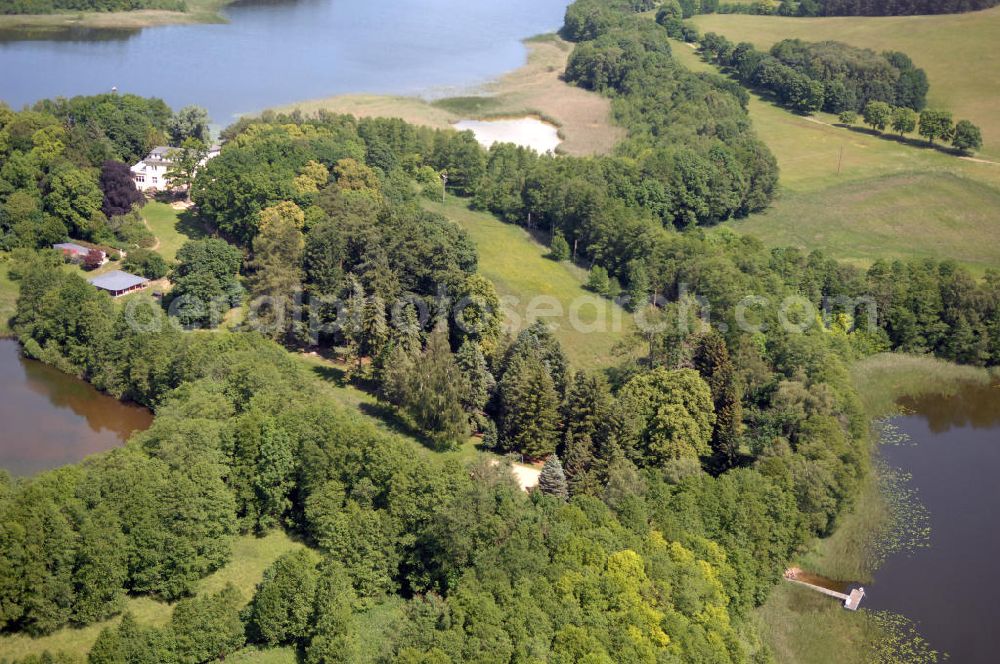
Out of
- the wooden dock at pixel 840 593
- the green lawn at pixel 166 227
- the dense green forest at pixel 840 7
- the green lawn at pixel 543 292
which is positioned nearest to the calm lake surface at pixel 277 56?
the green lawn at pixel 166 227

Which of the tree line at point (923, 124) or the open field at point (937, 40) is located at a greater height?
the open field at point (937, 40)

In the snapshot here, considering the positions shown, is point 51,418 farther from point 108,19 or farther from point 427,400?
point 108,19

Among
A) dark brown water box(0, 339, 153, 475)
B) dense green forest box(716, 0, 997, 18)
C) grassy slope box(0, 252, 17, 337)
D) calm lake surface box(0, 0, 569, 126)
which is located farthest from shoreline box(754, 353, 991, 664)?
dense green forest box(716, 0, 997, 18)

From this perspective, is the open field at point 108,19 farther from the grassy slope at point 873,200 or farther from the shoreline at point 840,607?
the shoreline at point 840,607

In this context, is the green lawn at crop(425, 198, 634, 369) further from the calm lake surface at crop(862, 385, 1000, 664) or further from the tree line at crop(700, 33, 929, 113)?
the tree line at crop(700, 33, 929, 113)

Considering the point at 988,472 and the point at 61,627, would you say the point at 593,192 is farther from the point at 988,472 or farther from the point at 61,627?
the point at 61,627

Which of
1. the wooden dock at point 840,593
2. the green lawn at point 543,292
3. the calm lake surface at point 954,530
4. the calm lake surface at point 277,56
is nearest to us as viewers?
the calm lake surface at point 954,530
